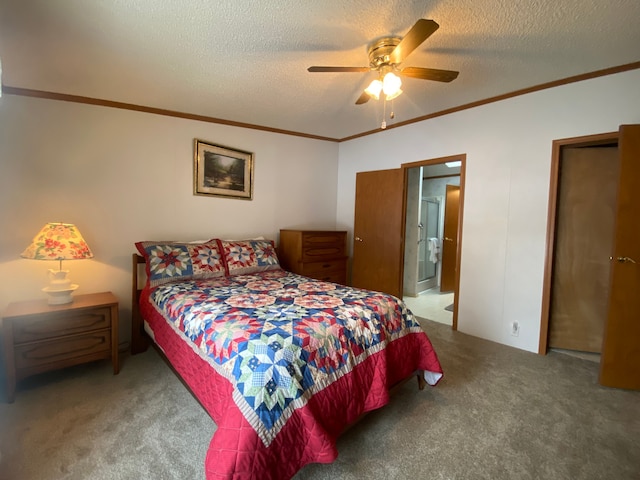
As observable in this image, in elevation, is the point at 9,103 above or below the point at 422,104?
below

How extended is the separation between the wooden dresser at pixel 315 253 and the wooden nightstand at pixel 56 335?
181 centimetres

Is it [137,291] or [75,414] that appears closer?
[75,414]

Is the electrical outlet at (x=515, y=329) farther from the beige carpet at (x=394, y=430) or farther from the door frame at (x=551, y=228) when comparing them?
the beige carpet at (x=394, y=430)

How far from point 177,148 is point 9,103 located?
1.22m

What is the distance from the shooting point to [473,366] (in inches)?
93.5

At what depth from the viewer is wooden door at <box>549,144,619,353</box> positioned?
255 cm

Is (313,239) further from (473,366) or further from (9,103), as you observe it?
(9,103)

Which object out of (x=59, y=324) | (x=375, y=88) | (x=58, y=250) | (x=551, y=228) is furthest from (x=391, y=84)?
(x=59, y=324)

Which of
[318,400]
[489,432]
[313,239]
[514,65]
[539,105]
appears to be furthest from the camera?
[313,239]

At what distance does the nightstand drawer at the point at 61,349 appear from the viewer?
1880mm

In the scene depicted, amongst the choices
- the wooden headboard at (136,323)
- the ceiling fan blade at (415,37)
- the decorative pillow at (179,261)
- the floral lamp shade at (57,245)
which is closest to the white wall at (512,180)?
the ceiling fan blade at (415,37)

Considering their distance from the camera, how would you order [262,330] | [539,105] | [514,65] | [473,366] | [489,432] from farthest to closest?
[539,105]
[473,366]
[514,65]
[489,432]
[262,330]

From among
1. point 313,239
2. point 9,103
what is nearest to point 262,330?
point 313,239

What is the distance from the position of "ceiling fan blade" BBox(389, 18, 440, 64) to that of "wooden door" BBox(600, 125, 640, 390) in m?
1.74
